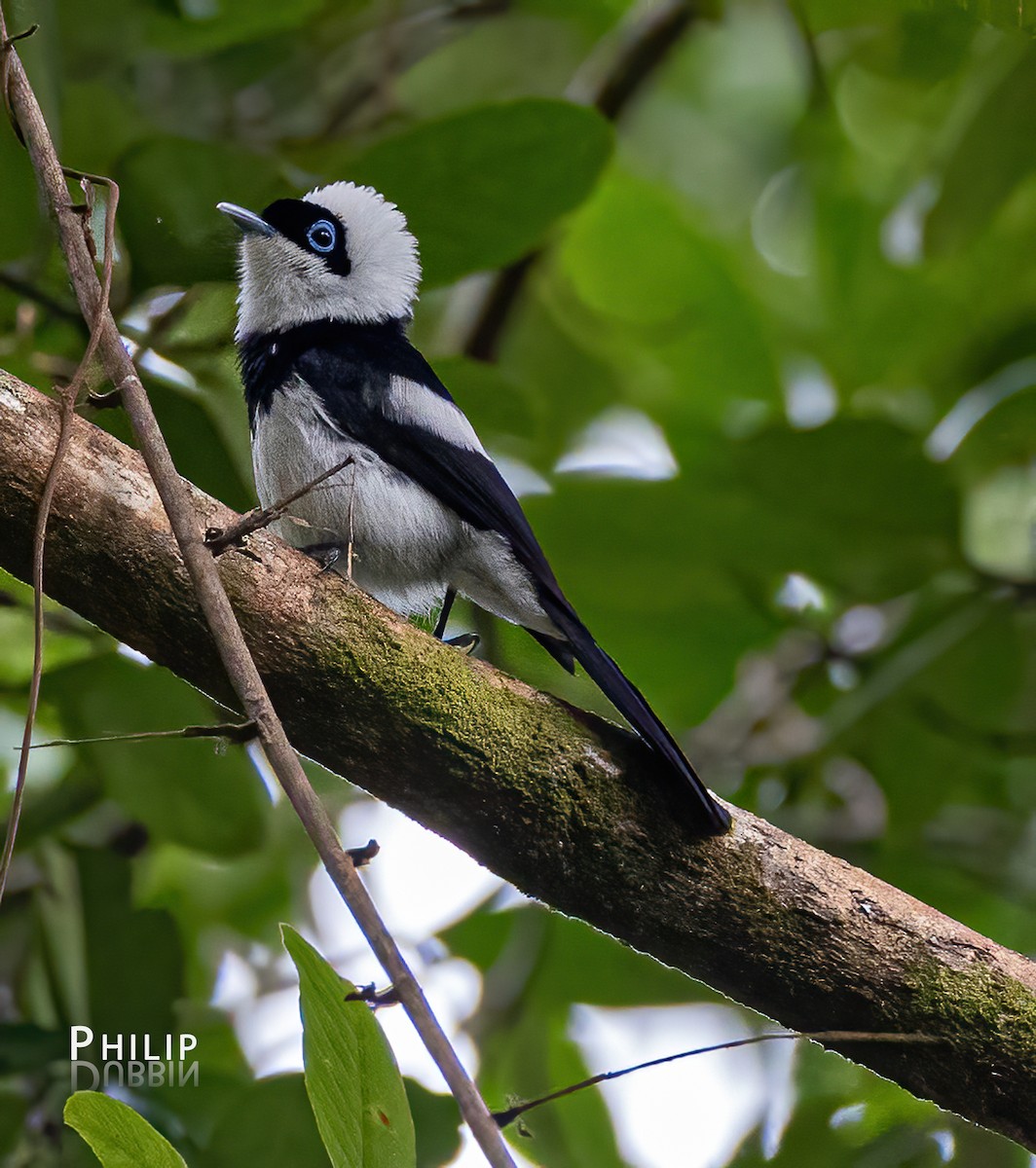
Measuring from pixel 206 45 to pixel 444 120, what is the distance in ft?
2.93

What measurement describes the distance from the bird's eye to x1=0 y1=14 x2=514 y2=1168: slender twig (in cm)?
111

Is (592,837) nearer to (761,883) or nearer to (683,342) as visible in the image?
(761,883)

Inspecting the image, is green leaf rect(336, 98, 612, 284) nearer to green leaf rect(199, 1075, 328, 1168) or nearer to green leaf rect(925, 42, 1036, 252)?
green leaf rect(925, 42, 1036, 252)

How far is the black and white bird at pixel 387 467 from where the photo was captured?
8.98 feet

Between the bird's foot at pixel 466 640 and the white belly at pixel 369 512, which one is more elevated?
the white belly at pixel 369 512

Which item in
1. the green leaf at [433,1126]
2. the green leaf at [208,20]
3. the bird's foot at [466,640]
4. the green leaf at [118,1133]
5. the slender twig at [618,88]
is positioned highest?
the slender twig at [618,88]

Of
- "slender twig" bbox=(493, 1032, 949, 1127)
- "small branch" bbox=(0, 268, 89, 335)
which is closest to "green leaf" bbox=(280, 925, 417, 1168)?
"slender twig" bbox=(493, 1032, 949, 1127)

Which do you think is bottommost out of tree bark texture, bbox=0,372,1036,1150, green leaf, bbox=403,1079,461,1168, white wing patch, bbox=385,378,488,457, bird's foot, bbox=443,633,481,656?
green leaf, bbox=403,1079,461,1168

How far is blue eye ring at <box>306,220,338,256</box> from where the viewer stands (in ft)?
10.5

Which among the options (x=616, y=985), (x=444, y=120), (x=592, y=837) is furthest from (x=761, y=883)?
(x=444, y=120)

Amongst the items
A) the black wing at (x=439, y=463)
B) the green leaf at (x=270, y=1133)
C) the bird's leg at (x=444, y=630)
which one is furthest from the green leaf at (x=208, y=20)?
the green leaf at (x=270, y=1133)

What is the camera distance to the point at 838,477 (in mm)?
3336

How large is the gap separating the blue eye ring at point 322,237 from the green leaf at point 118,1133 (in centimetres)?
218

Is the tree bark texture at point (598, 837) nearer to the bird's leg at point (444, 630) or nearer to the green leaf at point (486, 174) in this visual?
the bird's leg at point (444, 630)
